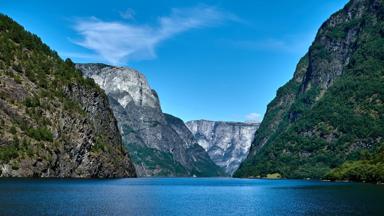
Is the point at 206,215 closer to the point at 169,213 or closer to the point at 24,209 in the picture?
the point at 169,213

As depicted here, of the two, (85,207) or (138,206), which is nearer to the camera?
(85,207)

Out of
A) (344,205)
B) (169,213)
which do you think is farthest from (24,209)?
(344,205)

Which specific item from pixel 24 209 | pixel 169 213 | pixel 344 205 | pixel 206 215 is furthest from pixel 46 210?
pixel 344 205

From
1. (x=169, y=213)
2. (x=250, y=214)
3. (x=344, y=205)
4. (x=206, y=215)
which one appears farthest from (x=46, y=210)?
(x=344, y=205)

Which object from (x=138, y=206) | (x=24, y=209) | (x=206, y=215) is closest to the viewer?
(x=24, y=209)

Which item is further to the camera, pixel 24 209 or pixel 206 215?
pixel 206 215

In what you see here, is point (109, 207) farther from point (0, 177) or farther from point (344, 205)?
point (0, 177)

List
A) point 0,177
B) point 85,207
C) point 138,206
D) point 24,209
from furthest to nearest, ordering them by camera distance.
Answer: point 0,177 → point 138,206 → point 85,207 → point 24,209

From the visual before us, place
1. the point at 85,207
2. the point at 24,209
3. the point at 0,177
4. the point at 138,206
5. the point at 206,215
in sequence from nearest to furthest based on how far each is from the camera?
the point at 24,209
the point at 206,215
the point at 85,207
the point at 138,206
the point at 0,177
